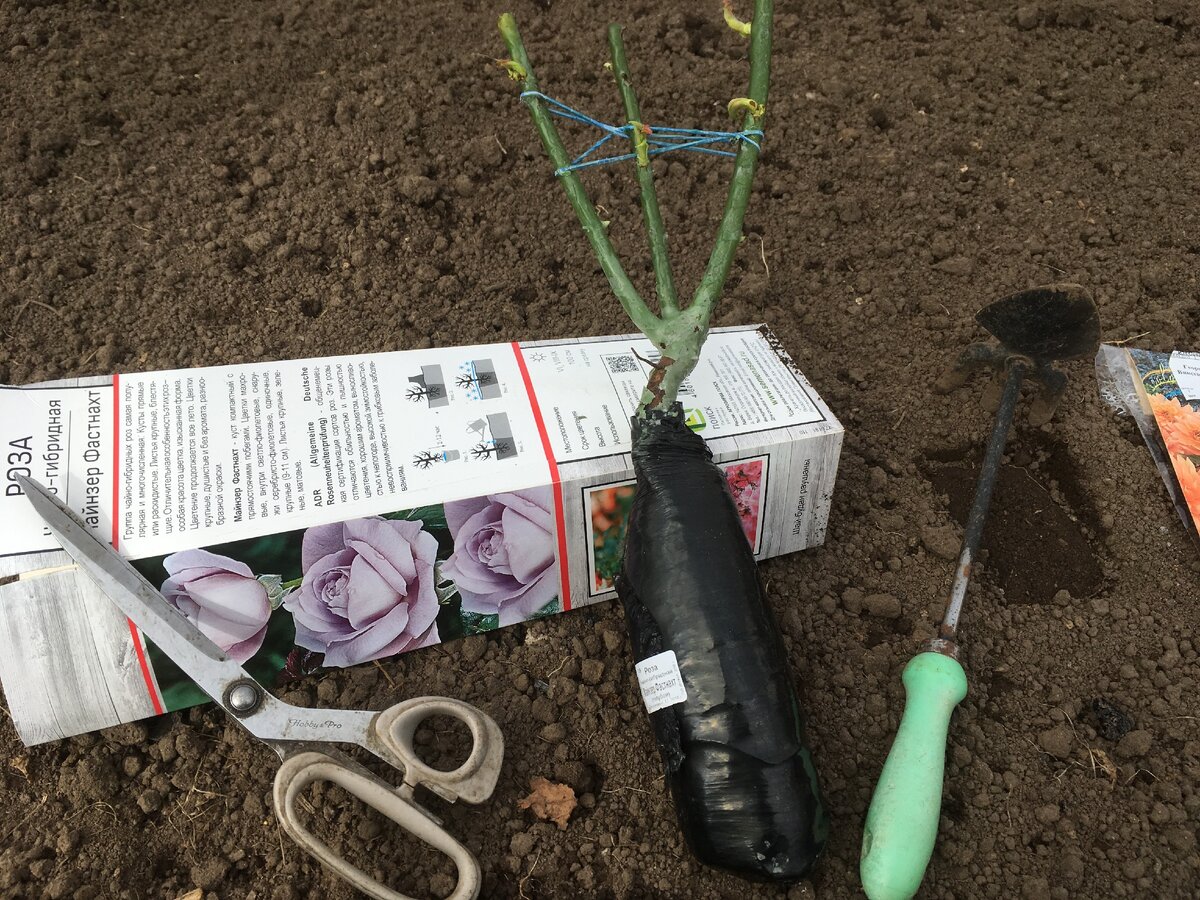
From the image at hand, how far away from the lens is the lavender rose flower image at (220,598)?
96 centimetres

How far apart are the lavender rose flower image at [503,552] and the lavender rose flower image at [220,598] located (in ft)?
0.82

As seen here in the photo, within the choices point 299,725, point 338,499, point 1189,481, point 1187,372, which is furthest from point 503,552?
point 1187,372

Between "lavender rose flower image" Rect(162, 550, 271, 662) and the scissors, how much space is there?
0.13 feet

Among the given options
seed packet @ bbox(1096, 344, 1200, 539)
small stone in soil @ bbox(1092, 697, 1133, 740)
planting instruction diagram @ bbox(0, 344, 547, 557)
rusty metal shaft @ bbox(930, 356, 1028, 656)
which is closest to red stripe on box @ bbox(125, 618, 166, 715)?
planting instruction diagram @ bbox(0, 344, 547, 557)

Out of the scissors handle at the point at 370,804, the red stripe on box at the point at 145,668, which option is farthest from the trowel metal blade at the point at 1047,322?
the red stripe on box at the point at 145,668

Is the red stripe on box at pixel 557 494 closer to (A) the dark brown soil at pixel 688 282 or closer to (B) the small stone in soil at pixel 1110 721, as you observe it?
(A) the dark brown soil at pixel 688 282

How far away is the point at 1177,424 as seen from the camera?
1.40 meters

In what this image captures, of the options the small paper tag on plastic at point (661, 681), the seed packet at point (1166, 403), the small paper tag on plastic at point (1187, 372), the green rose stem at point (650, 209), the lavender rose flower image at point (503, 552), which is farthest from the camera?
the small paper tag on plastic at point (1187, 372)

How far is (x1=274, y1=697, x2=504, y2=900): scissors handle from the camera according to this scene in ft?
2.75

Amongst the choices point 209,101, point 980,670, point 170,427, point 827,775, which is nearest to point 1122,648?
point 980,670

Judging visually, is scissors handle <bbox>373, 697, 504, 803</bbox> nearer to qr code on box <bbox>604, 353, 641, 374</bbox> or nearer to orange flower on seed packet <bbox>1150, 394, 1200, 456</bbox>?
qr code on box <bbox>604, 353, 641, 374</bbox>

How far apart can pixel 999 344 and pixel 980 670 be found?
0.59 metres

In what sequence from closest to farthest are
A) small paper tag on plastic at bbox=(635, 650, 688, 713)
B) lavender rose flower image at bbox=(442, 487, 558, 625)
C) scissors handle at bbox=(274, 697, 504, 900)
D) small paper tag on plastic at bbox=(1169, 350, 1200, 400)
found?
scissors handle at bbox=(274, 697, 504, 900)
small paper tag on plastic at bbox=(635, 650, 688, 713)
lavender rose flower image at bbox=(442, 487, 558, 625)
small paper tag on plastic at bbox=(1169, 350, 1200, 400)

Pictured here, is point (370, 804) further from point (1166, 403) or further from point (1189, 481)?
point (1166, 403)
